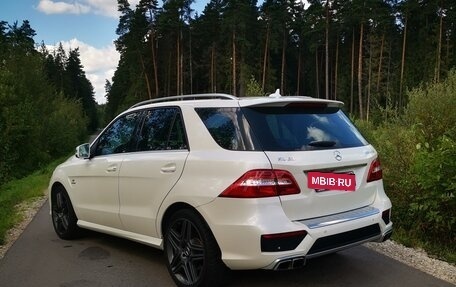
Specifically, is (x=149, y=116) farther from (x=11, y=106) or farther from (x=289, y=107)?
(x=11, y=106)

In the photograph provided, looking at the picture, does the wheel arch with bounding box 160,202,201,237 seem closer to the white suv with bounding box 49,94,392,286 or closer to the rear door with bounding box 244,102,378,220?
the white suv with bounding box 49,94,392,286

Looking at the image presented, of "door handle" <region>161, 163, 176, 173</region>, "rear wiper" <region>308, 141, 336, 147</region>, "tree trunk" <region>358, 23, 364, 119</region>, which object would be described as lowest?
"door handle" <region>161, 163, 176, 173</region>

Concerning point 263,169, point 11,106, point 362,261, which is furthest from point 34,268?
point 11,106

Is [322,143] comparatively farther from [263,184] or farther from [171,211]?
[171,211]

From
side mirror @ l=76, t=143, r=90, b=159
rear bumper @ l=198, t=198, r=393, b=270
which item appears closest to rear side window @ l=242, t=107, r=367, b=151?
rear bumper @ l=198, t=198, r=393, b=270

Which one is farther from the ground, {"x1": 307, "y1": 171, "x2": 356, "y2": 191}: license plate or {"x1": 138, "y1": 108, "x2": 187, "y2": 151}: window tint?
{"x1": 138, "y1": 108, "x2": 187, "y2": 151}: window tint

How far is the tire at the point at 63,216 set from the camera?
696cm

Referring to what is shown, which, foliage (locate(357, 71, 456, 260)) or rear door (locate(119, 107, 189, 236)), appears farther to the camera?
foliage (locate(357, 71, 456, 260))

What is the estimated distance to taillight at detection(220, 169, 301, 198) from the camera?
13.5ft

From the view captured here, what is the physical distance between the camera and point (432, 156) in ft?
20.8

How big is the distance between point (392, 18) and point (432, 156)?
5074 cm

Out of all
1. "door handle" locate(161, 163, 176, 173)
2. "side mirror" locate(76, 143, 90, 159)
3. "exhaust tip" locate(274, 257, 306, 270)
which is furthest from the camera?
"side mirror" locate(76, 143, 90, 159)

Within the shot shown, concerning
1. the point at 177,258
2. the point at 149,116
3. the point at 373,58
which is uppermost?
the point at 373,58

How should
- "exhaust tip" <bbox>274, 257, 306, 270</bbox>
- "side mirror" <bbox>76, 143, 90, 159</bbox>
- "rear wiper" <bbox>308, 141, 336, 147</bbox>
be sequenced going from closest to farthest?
"exhaust tip" <bbox>274, 257, 306, 270</bbox>, "rear wiper" <bbox>308, 141, 336, 147</bbox>, "side mirror" <bbox>76, 143, 90, 159</bbox>
